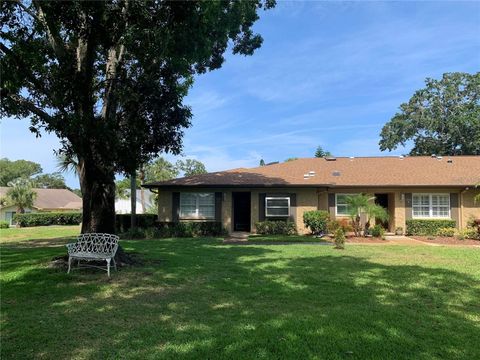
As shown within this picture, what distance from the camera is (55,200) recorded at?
196ft

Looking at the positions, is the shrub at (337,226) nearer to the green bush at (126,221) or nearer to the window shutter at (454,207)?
the window shutter at (454,207)

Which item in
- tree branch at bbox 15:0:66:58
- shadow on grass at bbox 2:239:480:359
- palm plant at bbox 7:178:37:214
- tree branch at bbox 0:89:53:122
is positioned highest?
tree branch at bbox 15:0:66:58

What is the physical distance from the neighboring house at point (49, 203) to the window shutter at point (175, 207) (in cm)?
3395

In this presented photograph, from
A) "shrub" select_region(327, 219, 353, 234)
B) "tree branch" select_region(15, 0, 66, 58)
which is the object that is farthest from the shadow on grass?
"shrub" select_region(327, 219, 353, 234)

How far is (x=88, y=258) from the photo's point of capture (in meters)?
9.29

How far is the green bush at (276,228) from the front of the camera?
2211 cm

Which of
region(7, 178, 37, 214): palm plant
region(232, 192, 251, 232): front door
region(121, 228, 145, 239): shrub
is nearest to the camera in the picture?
region(121, 228, 145, 239): shrub

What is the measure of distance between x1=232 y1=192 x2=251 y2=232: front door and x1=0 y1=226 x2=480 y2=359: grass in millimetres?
13987

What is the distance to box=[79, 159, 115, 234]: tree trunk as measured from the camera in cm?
1088

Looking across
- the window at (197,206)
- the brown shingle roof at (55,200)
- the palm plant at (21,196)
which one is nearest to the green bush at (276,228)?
the window at (197,206)

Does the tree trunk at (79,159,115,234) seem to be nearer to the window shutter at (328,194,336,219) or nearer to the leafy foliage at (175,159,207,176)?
the window shutter at (328,194,336,219)

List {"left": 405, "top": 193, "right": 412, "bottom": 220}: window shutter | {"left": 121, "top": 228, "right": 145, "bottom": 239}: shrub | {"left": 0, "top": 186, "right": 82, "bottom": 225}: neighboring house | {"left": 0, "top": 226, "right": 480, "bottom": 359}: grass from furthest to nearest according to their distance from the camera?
{"left": 0, "top": 186, "right": 82, "bottom": 225}: neighboring house < {"left": 405, "top": 193, "right": 412, "bottom": 220}: window shutter < {"left": 121, "top": 228, "right": 145, "bottom": 239}: shrub < {"left": 0, "top": 226, "right": 480, "bottom": 359}: grass

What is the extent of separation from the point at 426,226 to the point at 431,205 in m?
1.47

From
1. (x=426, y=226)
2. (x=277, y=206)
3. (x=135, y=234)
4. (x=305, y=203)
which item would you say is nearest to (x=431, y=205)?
(x=426, y=226)
